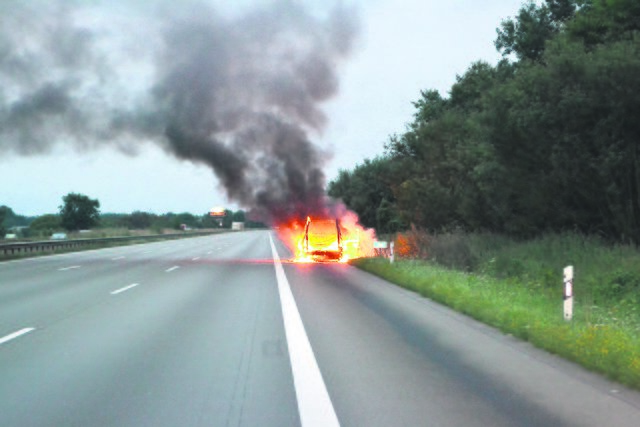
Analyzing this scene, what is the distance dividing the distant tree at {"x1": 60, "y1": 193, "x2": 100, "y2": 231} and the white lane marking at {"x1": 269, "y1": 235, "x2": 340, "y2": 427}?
106m

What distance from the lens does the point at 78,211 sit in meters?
113

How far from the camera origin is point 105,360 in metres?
8.66

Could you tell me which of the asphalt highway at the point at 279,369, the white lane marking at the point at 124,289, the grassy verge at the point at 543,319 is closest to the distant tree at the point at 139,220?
the white lane marking at the point at 124,289

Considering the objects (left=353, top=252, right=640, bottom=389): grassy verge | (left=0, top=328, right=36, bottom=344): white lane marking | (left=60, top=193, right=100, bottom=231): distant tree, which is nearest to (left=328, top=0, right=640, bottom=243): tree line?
(left=353, top=252, right=640, bottom=389): grassy verge

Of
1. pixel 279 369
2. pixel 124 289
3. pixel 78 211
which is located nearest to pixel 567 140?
pixel 124 289

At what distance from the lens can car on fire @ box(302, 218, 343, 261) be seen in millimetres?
32906

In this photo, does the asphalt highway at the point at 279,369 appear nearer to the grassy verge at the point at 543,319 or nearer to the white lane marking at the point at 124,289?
the grassy verge at the point at 543,319

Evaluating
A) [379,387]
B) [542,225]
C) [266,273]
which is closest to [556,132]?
[542,225]

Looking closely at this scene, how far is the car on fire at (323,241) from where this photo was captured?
3291cm

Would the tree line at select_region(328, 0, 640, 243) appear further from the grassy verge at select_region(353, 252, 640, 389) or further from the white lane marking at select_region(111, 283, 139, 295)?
the white lane marking at select_region(111, 283, 139, 295)

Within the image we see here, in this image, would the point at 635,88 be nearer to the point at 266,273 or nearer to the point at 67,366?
Answer: the point at 266,273

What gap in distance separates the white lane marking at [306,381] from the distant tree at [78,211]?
106416 mm

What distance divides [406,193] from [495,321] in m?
27.3

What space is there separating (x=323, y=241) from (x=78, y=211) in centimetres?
8870
